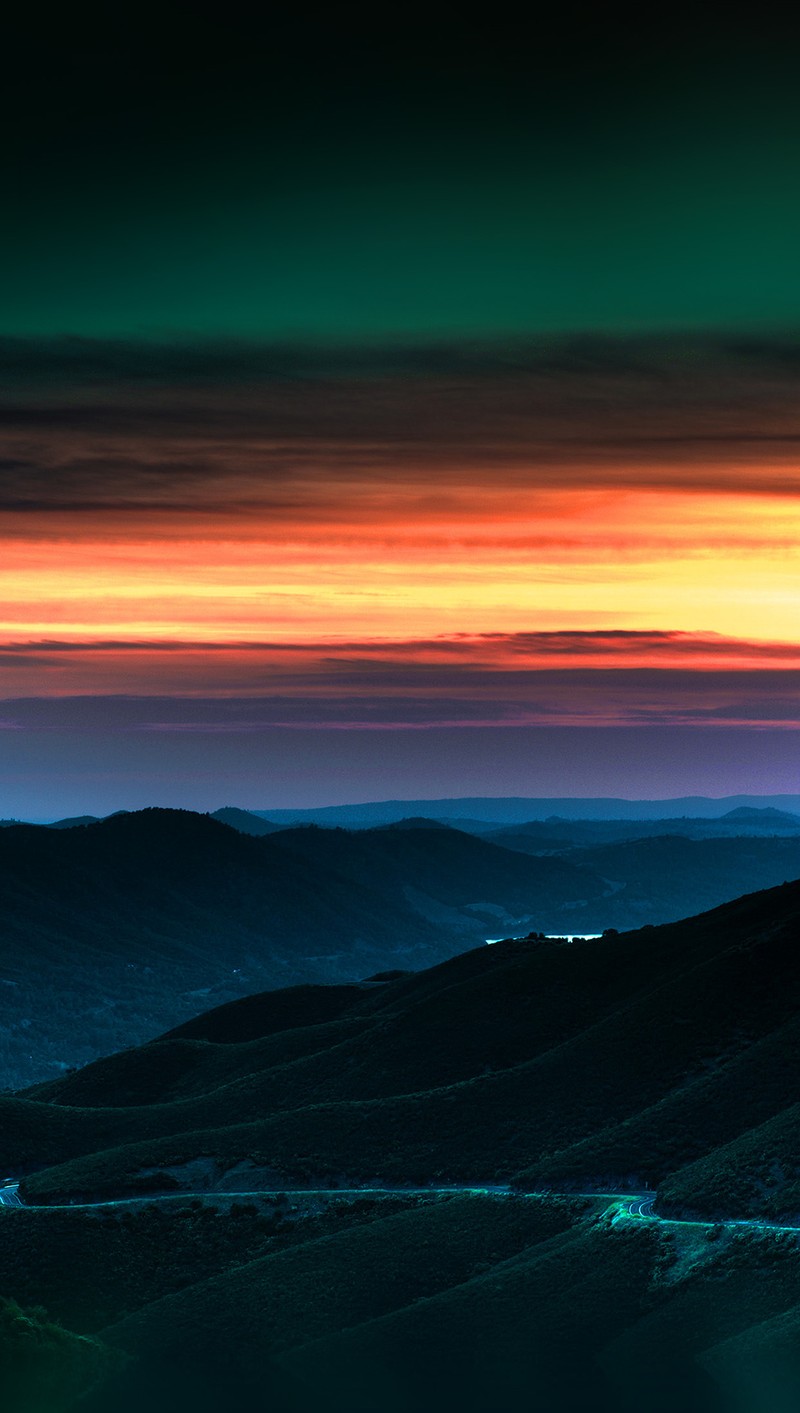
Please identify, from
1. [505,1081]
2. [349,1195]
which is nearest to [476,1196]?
[349,1195]

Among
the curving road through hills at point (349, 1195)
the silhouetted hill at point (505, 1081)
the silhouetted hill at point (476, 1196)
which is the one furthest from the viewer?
the silhouetted hill at point (505, 1081)

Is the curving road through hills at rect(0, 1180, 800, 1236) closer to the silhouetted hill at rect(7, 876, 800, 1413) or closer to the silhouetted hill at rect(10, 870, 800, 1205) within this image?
the silhouetted hill at rect(7, 876, 800, 1413)

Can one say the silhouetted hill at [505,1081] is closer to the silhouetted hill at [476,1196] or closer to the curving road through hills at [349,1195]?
the silhouetted hill at [476,1196]

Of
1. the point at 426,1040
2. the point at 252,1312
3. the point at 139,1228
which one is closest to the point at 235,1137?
the point at 139,1228

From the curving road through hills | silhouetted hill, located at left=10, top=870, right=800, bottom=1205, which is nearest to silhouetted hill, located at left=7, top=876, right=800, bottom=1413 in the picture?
silhouetted hill, located at left=10, top=870, right=800, bottom=1205

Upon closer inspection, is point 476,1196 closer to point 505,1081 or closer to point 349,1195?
point 349,1195

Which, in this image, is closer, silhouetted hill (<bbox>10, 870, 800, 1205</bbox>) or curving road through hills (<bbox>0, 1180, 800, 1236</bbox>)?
curving road through hills (<bbox>0, 1180, 800, 1236</bbox>)

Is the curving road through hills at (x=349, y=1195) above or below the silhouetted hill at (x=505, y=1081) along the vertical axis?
below

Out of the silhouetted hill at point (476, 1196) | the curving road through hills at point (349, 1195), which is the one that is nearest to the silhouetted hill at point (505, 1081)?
the silhouetted hill at point (476, 1196)

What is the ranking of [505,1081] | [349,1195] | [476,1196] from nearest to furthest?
1. [476,1196]
2. [349,1195]
3. [505,1081]

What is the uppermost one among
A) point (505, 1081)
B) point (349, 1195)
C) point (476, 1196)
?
point (505, 1081)

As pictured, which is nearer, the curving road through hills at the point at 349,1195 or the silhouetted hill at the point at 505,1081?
the curving road through hills at the point at 349,1195

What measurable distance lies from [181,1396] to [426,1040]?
75.1m

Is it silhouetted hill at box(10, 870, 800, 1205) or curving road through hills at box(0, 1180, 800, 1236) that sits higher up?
silhouetted hill at box(10, 870, 800, 1205)
